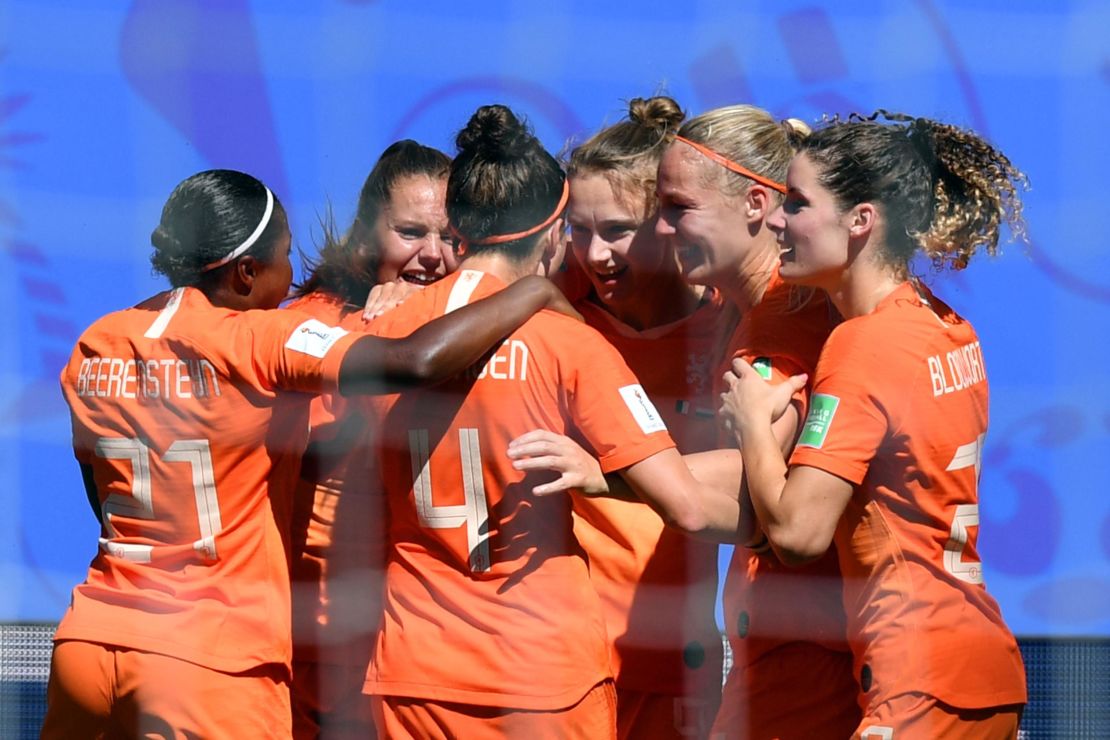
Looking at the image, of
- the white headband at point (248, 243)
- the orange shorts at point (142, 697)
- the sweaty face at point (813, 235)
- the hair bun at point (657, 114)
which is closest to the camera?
the sweaty face at point (813, 235)

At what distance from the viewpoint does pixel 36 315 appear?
7.72 feet

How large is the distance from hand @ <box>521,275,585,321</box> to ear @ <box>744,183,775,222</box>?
0.32m

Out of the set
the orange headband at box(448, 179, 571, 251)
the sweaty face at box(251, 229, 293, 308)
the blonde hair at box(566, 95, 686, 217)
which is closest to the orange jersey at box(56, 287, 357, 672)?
the sweaty face at box(251, 229, 293, 308)

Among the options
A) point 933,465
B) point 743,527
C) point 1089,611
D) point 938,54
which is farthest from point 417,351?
point 1089,611

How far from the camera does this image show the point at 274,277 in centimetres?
184

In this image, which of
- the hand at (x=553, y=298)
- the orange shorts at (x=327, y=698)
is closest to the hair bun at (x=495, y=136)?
the hand at (x=553, y=298)

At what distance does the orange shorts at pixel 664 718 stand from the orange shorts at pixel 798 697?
0.20 metres

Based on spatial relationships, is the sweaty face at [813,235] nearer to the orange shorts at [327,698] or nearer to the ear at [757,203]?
the ear at [757,203]

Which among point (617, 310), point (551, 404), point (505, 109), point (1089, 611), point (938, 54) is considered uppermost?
point (938, 54)

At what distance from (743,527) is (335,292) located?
2.69 feet

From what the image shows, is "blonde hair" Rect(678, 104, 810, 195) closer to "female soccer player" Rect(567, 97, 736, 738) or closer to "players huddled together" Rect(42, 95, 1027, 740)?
"players huddled together" Rect(42, 95, 1027, 740)

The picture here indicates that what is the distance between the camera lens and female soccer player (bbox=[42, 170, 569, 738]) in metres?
1.68

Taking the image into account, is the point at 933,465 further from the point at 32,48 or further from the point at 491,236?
the point at 32,48

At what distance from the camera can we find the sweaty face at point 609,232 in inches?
72.3
